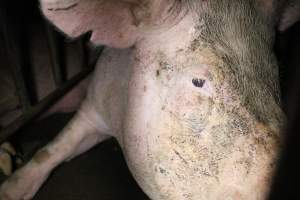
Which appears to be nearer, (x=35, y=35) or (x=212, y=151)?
(x=212, y=151)

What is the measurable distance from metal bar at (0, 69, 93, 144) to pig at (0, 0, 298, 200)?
81 centimetres

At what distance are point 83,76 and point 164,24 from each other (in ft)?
4.08

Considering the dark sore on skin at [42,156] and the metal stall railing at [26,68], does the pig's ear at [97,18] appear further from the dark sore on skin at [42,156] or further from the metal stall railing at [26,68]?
the dark sore on skin at [42,156]

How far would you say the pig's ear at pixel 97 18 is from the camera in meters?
1.36

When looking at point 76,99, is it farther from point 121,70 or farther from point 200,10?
point 200,10

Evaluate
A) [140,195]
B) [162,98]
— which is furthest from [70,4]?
[140,195]

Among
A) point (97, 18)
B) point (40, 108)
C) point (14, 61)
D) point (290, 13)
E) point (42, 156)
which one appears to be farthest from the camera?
point (40, 108)

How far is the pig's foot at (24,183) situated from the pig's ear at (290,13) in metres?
1.41

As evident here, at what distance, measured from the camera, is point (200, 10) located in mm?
1564

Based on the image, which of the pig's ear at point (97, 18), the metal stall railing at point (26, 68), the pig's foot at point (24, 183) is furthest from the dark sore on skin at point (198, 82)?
the pig's foot at point (24, 183)

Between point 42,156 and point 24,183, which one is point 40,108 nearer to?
point 42,156

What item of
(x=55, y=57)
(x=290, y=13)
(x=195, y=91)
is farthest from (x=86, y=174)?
(x=290, y=13)

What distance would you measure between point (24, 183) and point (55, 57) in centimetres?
70

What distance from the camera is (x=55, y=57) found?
7.93 feet
